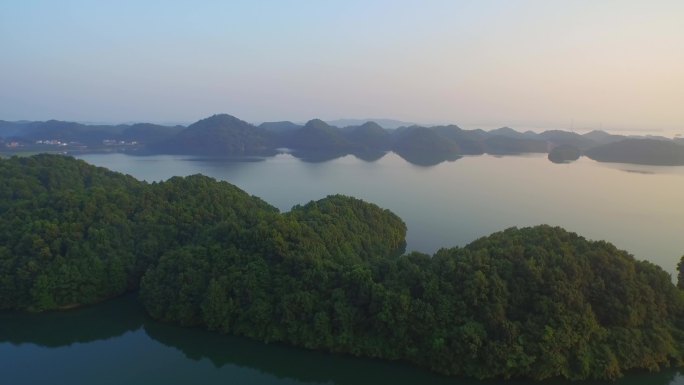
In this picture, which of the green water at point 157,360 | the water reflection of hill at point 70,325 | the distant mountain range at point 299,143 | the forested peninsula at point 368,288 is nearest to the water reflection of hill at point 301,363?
the green water at point 157,360

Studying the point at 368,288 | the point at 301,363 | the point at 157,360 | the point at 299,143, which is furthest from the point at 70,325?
the point at 299,143

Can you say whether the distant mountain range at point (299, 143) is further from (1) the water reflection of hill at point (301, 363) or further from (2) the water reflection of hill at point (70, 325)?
(1) the water reflection of hill at point (301, 363)

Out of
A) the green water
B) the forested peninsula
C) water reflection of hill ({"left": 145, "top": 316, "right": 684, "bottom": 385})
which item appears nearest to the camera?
the forested peninsula

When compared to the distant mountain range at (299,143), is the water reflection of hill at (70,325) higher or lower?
lower

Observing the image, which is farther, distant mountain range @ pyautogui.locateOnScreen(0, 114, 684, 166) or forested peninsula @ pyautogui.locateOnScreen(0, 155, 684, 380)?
distant mountain range @ pyautogui.locateOnScreen(0, 114, 684, 166)

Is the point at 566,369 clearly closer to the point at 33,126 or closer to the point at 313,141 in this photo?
the point at 313,141

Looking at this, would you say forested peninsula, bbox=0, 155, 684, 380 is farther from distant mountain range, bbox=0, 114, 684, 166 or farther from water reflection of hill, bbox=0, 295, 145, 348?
distant mountain range, bbox=0, 114, 684, 166

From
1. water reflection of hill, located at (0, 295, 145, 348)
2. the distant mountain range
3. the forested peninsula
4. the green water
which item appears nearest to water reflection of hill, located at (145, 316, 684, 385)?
the green water

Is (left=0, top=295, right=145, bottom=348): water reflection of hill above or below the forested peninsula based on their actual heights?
below

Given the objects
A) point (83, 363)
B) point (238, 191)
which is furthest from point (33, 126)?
point (83, 363)
